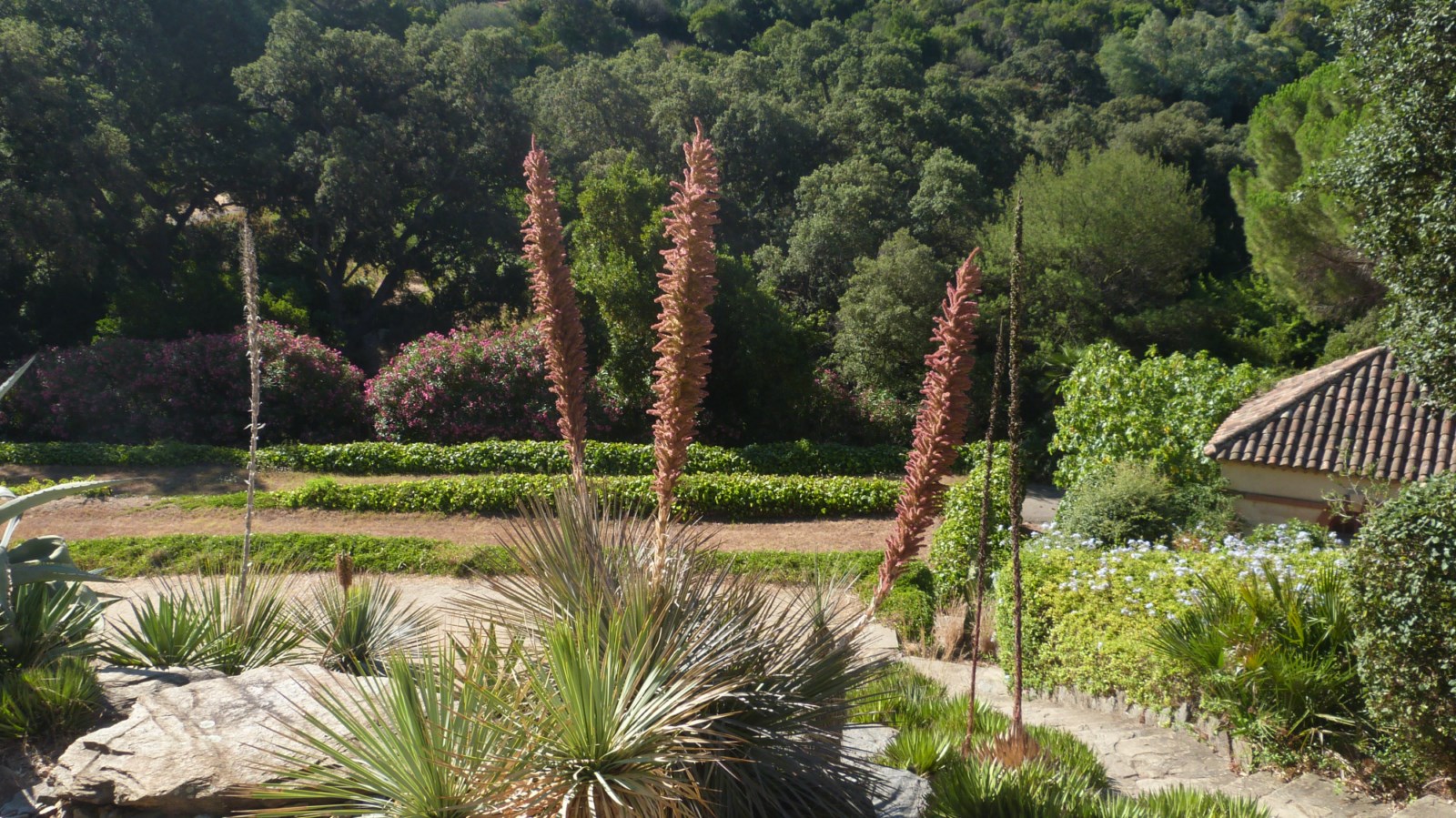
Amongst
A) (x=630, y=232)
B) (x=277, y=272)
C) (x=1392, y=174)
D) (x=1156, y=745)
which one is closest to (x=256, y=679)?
(x=1156, y=745)

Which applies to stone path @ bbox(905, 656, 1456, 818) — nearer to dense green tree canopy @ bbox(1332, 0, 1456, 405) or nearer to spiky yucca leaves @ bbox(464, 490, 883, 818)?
spiky yucca leaves @ bbox(464, 490, 883, 818)

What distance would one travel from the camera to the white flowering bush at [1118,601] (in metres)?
6.89

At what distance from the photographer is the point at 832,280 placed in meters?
23.9

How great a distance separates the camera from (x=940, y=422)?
3.18 m

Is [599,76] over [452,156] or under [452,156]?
over

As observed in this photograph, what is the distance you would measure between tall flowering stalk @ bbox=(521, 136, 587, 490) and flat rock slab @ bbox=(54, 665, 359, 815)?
1.41 metres

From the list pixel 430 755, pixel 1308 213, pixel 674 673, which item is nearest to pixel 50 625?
pixel 430 755

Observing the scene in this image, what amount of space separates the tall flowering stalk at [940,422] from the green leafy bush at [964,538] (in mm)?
7910

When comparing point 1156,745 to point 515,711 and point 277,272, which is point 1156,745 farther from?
point 277,272

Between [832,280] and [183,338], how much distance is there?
52.2ft

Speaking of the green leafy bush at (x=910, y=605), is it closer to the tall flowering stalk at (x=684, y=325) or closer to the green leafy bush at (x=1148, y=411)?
the green leafy bush at (x=1148, y=411)

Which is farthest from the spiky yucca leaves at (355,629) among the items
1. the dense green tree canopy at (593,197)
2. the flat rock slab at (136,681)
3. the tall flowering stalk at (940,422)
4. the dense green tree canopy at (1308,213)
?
the dense green tree canopy at (1308,213)

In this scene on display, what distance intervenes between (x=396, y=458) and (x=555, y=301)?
15.2 meters

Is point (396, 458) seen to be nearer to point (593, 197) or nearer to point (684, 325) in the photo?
point (593, 197)
